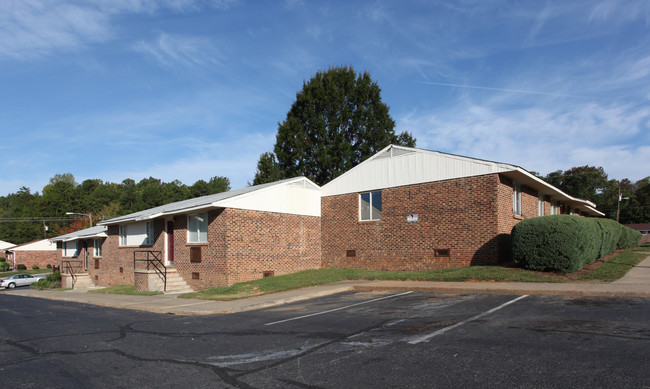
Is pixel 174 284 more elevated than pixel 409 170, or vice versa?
pixel 409 170

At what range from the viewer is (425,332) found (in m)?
7.34

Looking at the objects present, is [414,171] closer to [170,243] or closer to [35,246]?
[170,243]

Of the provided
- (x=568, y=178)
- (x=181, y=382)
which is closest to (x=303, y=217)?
(x=181, y=382)

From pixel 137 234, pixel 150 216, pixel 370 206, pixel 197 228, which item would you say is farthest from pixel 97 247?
pixel 370 206

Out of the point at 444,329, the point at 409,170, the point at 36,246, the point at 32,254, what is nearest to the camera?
the point at 444,329

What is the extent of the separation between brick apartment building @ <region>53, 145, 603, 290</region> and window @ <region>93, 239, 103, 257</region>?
660cm

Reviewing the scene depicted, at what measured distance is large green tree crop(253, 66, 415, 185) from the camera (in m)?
36.1

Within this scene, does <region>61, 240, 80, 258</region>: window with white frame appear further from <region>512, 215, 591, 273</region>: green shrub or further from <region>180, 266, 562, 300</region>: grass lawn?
<region>512, 215, 591, 273</region>: green shrub

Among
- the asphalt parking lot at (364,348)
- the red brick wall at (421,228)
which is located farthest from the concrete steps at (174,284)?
the asphalt parking lot at (364,348)

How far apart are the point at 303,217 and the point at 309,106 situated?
57.6 feet

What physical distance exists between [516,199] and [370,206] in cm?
659

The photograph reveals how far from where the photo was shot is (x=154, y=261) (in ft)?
72.3

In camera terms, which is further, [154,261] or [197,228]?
[154,261]

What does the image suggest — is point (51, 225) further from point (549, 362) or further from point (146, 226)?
point (549, 362)
